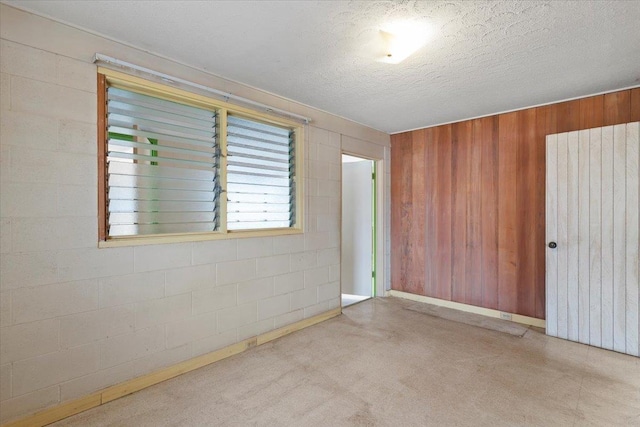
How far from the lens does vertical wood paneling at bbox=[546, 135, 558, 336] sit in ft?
10.7

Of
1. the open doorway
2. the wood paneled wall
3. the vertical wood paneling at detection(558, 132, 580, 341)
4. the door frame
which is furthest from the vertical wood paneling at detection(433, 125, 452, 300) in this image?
the vertical wood paneling at detection(558, 132, 580, 341)

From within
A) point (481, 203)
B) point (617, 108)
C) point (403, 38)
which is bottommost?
point (481, 203)

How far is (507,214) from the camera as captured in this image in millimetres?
3812

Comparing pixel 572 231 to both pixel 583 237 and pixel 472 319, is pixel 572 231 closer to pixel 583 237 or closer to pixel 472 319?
pixel 583 237

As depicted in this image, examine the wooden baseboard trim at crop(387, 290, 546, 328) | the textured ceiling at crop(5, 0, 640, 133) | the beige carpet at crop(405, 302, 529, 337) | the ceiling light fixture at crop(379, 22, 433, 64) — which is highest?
the textured ceiling at crop(5, 0, 640, 133)

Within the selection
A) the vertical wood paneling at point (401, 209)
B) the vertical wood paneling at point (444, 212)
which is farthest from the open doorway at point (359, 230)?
the vertical wood paneling at point (444, 212)

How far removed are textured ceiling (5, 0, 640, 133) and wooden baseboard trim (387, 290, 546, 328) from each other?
2484 mm

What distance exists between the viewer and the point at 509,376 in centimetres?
249

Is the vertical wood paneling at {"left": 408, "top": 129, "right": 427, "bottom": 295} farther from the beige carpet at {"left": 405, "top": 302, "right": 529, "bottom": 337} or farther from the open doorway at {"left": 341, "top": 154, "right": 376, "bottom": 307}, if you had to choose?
the open doorway at {"left": 341, "top": 154, "right": 376, "bottom": 307}

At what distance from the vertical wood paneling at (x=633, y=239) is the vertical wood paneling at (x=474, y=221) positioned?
139cm

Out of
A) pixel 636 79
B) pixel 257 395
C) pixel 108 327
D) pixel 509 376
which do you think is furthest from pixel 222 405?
pixel 636 79

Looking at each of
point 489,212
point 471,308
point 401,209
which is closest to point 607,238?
point 489,212

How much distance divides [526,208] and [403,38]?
2.65 meters

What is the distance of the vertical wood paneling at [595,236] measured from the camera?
3.02m
